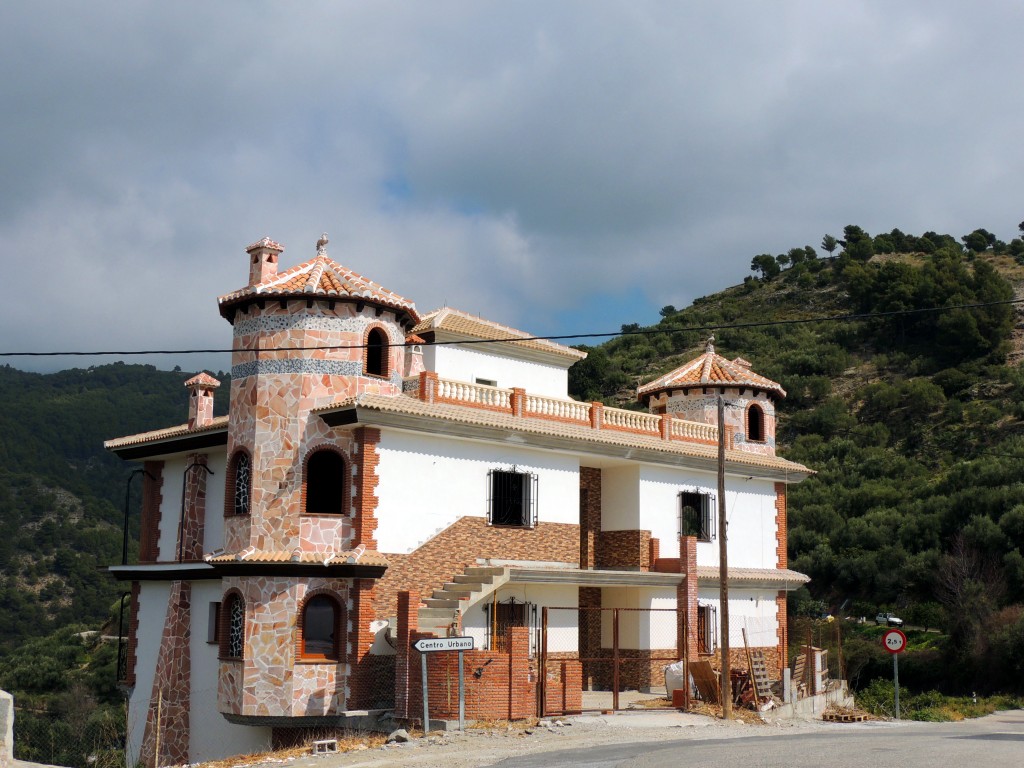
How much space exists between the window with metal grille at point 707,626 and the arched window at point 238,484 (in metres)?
13.2

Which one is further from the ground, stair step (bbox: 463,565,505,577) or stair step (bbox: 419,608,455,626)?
stair step (bbox: 463,565,505,577)

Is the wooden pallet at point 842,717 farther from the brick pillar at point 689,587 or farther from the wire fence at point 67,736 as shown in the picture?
the wire fence at point 67,736

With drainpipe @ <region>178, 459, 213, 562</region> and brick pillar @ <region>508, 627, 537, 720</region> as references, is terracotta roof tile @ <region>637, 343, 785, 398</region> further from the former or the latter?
brick pillar @ <region>508, 627, 537, 720</region>

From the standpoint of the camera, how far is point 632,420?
33.5 m

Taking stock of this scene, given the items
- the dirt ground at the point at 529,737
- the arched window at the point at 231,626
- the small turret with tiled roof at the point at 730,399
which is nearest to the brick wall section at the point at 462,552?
the arched window at the point at 231,626

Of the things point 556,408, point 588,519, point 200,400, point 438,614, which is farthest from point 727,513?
point 200,400

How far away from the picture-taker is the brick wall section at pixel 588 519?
33.1 meters

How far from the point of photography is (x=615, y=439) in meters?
31.5

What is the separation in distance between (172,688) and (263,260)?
11.6 meters

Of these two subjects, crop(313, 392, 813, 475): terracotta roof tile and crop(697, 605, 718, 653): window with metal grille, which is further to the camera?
crop(697, 605, 718, 653): window with metal grille

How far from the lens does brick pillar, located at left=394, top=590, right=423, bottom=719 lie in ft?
80.9

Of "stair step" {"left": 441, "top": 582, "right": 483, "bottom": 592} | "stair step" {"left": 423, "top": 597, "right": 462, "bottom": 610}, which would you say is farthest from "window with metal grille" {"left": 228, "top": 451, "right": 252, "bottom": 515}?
"stair step" {"left": 441, "top": 582, "right": 483, "bottom": 592}

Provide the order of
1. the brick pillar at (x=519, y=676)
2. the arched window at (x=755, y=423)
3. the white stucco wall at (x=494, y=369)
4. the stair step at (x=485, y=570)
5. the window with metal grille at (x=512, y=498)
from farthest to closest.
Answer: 1. the arched window at (x=755, y=423)
2. the white stucco wall at (x=494, y=369)
3. the window with metal grille at (x=512, y=498)
4. the stair step at (x=485, y=570)
5. the brick pillar at (x=519, y=676)

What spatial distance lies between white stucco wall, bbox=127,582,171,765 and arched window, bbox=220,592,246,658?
5.00 meters
